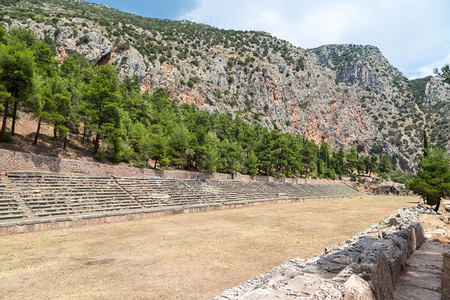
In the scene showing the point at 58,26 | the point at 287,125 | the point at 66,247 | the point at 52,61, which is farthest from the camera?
the point at 287,125

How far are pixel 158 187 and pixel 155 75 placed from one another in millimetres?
74020

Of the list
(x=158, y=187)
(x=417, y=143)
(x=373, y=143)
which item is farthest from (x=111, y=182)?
(x=417, y=143)

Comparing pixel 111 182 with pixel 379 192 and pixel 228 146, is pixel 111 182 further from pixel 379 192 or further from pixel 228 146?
pixel 379 192

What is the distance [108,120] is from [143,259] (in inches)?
A: 1210

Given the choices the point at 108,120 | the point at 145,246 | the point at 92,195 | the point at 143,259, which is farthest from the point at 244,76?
the point at 143,259

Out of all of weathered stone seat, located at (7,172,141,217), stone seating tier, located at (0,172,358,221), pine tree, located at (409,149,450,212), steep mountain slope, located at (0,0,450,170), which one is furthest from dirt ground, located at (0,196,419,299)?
steep mountain slope, located at (0,0,450,170)

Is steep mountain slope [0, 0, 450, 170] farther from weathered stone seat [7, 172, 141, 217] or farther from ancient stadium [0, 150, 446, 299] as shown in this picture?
ancient stadium [0, 150, 446, 299]

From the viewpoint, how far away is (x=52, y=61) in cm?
4831

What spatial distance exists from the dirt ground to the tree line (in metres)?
19.7

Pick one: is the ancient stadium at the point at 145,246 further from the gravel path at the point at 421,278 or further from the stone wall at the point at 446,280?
the stone wall at the point at 446,280

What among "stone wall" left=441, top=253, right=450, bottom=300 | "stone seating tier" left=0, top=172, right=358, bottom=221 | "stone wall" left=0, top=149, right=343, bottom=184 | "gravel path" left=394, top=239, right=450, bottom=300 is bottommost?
"stone seating tier" left=0, top=172, right=358, bottom=221

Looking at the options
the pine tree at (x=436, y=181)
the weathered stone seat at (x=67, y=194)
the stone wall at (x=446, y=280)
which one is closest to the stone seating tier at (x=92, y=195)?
the weathered stone seat at (x=67, y=194)

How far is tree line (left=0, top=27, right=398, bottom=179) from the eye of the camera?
25938mm

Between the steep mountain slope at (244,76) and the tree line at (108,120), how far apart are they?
19772 millimetres
